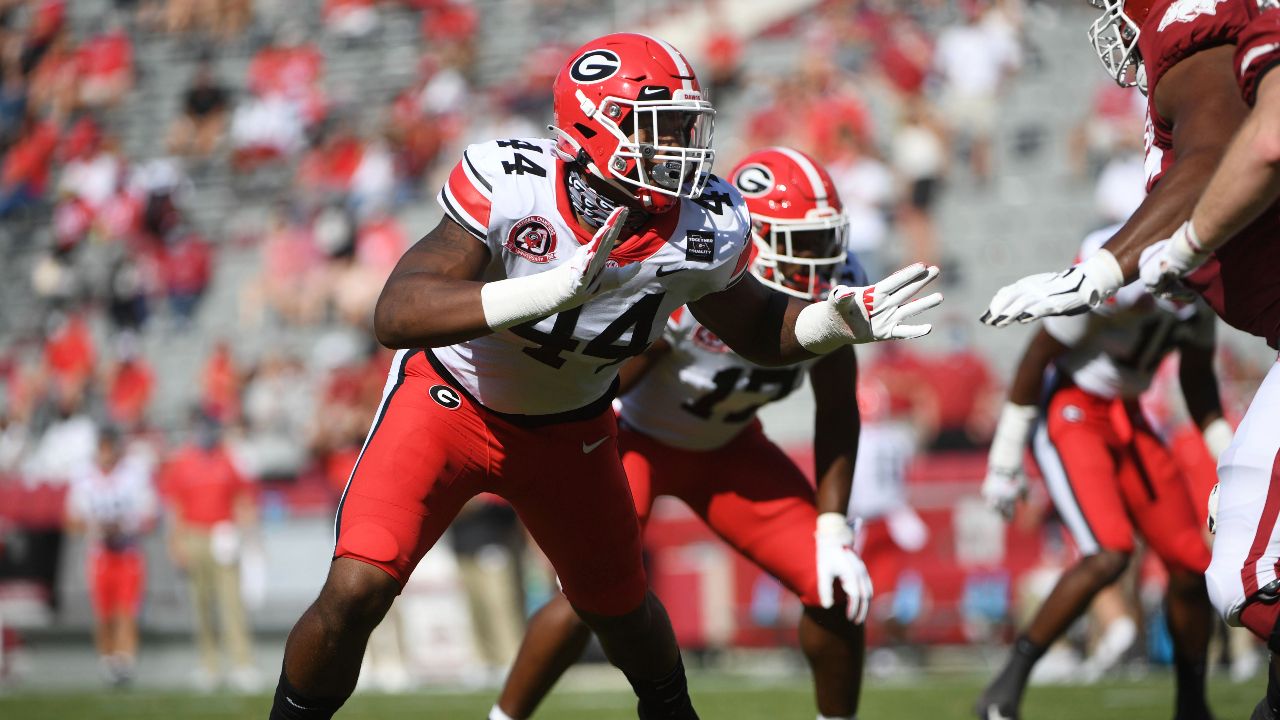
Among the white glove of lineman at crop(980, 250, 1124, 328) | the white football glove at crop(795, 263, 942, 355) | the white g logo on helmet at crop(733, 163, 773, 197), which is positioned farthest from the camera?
the white g logo on helmet at crop(733, 163, 773, 197)

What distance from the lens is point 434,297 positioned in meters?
3.27

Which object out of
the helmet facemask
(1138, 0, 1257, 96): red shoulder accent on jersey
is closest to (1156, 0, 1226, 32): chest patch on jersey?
(1138, 0, 1257, 96): red shoulder accent on jersey

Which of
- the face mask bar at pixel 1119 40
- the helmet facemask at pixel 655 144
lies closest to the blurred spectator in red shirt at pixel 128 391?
the helmet facemask at pixel 655 144

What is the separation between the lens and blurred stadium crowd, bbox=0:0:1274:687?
38.1 feet

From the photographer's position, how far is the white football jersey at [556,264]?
11.6ft

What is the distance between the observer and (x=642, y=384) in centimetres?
Answer: 494

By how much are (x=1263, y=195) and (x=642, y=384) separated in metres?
2.36

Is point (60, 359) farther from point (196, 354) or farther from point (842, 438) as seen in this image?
point (842, 438)

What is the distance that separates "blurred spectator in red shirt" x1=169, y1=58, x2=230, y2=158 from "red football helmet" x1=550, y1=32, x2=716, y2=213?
14347 mm

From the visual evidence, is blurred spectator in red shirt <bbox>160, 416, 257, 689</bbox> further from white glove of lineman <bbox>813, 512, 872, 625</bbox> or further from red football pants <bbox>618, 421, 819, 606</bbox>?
white glove of lineman <bbox>813, 512, 872, 625</bbox>

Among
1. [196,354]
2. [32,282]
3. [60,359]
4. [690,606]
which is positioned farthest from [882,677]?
[32,282]

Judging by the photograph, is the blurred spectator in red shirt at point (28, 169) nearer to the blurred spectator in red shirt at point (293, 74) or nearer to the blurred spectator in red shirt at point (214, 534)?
the blurred spectator in red shirt at point (293, 74)

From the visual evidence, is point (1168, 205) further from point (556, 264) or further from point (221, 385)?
point (221, 385)

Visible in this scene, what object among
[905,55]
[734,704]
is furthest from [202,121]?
[734,704]
